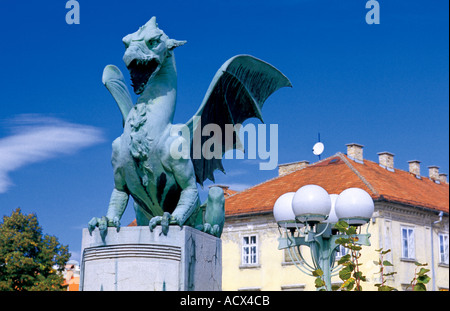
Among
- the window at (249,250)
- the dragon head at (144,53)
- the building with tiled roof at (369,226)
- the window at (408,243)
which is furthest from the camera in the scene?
the window at (249,250)

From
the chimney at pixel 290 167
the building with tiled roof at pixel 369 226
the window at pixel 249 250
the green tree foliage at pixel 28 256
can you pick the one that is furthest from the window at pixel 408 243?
the green tree foliage at pixel 28 256

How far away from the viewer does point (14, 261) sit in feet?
83.3

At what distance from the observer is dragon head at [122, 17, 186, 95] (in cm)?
727

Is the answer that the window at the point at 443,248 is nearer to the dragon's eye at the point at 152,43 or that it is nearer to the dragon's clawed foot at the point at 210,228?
the dragon's clawed foot at the point at 210,228

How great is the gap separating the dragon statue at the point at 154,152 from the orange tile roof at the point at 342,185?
23875mm

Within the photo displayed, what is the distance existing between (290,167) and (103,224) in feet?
98.6

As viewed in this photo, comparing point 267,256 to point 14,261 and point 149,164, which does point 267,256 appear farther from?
point 149,164

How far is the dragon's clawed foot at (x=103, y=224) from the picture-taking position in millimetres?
7012

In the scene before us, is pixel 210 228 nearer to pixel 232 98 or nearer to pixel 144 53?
→ pixel 232 98

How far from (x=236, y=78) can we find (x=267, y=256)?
25.6 meters

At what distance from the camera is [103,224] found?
702cm

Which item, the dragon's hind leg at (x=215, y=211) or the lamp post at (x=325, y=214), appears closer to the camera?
the dragon's hind leg at (x=215, y=211)

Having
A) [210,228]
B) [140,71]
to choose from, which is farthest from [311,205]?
[140,71]
